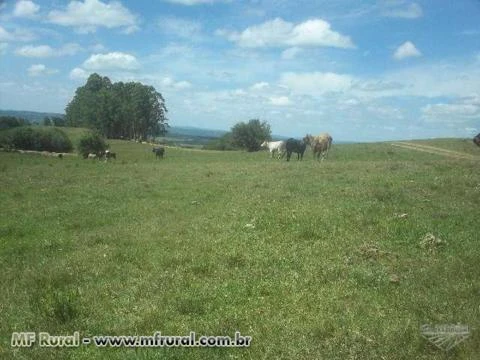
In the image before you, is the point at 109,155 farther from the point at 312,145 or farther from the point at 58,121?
the point at 58,121

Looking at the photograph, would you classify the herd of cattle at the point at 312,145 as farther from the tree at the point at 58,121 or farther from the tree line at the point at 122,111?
the tree at the point at 58,121

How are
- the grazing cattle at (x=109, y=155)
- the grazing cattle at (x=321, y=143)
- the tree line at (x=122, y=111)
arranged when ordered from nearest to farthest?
1. the grazing cattle at (x=321, y=143)
2. the grazing cattle at (x=109, y=155)
3. the tree line at (x=122, y=111)

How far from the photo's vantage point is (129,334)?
26.2 feet

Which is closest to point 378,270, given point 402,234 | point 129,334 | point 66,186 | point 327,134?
point 402,234

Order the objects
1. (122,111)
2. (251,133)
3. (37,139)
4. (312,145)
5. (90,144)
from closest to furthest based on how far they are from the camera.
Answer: (312,145) → (90,144) → (37,139) → (251,133) → (122,111)

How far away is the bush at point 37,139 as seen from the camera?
3029 inches

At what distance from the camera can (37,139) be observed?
78.9 meters

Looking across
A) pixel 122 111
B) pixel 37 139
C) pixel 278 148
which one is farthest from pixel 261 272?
pixel 122 111

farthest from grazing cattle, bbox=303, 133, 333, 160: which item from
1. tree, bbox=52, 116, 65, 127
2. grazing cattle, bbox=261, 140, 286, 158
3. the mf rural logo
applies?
tree, bbox=52, 116, 65, 127

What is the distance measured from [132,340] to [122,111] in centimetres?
12734

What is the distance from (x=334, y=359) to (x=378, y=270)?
12.5 ft

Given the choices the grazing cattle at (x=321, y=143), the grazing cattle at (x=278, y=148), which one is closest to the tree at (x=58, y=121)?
the grazing cattle at (x=278, y=148)

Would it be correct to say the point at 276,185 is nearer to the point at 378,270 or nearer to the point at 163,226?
the point at 163,226

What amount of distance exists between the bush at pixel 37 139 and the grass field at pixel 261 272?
6295 centimetres
